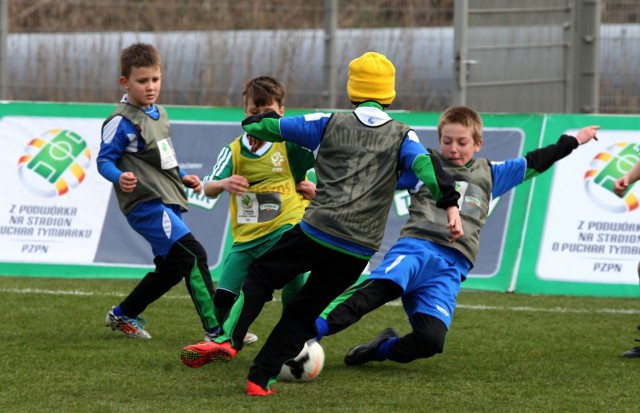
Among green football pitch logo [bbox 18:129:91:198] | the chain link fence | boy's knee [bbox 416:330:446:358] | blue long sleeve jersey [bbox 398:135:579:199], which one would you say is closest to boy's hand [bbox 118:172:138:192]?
blue long sleeve jersey [bbox 398:135:579:199]

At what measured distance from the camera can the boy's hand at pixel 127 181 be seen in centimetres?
621

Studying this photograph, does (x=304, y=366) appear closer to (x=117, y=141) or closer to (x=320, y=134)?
(x=320, y=134)

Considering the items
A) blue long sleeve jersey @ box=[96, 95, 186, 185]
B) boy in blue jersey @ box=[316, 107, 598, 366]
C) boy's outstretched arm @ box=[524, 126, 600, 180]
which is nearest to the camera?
boy in blue jersey @ box=[316, 107, 598, 366]

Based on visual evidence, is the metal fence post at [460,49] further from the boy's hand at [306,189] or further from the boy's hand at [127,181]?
the boy's hand at [127,181]

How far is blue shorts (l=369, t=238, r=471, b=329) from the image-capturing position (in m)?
5.82

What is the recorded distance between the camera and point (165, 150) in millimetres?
6645

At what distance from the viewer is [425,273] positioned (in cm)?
589

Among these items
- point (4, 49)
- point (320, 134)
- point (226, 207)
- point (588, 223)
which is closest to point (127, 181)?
point (320, 134)

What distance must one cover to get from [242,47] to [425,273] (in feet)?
20.6

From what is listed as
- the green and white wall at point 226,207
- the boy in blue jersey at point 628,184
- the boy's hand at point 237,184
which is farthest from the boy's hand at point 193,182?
the green and white wall at point 226,207

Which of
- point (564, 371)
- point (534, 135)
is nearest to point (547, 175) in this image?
point (534, 135)

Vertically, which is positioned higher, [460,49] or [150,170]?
[460,49]

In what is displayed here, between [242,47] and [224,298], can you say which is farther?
[242,47]

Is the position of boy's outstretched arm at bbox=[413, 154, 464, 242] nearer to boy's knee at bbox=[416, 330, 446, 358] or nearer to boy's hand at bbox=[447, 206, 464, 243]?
boy's hand at bbox=[447, 206, 464, 243]
